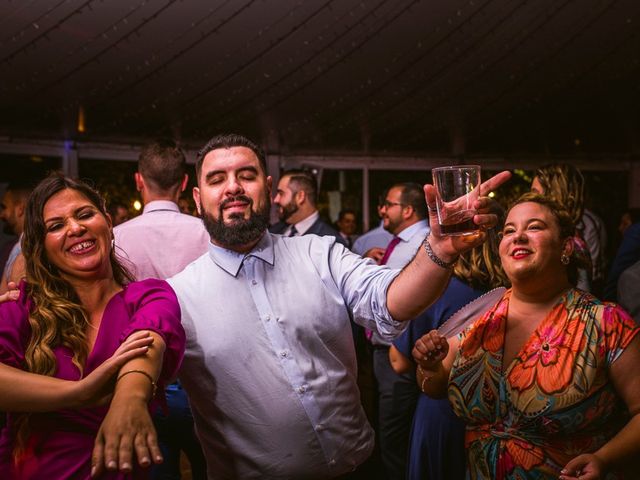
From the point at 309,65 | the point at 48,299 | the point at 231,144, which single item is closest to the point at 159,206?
the point at 231,144

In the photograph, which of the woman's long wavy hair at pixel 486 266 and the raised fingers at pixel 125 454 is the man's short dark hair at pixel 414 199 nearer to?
the woman's long wavy hair at pixel 486 266

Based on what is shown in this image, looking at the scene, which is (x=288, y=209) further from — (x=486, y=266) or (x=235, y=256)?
(x=235, y=256)

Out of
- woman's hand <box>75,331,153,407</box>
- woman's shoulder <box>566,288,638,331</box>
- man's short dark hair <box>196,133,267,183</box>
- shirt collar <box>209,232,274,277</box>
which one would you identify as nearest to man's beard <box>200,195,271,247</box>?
shirt collar <box>209,232,274,277</box>

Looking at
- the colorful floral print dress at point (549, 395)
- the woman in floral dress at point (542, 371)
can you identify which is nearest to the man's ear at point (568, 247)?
the woman in floral dress at point (542, 371)

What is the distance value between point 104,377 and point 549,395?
106 centimetres

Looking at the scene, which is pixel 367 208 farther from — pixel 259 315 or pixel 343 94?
pixel 259 315

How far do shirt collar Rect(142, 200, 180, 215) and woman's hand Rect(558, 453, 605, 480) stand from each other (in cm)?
178

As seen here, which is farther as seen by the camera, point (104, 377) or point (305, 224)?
point (305, 224)

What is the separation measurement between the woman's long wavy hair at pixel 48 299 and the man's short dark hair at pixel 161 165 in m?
0.93

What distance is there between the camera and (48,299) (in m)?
1.44

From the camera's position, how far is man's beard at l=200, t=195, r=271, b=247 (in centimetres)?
157

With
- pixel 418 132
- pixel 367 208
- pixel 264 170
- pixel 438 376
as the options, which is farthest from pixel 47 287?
pixel 367 208

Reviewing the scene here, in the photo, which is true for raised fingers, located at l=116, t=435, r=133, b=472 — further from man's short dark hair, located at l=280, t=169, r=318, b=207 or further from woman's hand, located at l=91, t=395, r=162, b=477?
man's short dark hair, located at l=280, t=169, r=318, b=207

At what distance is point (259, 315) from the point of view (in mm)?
1540
